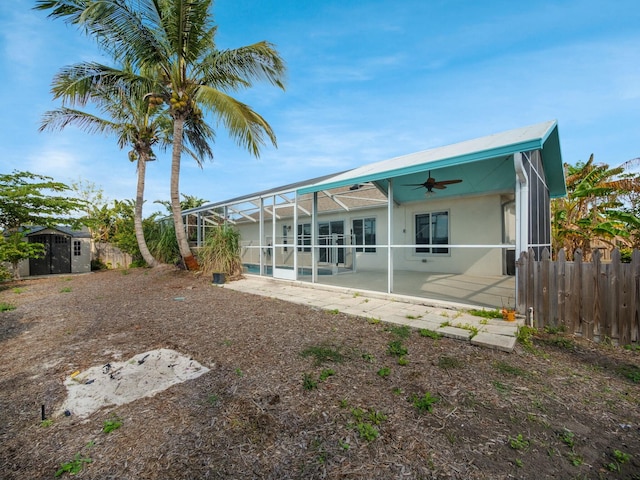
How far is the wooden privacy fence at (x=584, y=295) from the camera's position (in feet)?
12.4

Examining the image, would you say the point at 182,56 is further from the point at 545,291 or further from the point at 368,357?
the point at 545,291

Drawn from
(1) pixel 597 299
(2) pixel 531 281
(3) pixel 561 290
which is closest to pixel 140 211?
(2) pixel 531 281

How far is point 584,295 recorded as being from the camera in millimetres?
4090

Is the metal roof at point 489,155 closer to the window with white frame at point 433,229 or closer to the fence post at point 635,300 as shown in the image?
→ the fence post at point 635,300

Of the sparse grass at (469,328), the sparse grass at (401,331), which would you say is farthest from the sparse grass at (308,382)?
the sparse grass at (469,328)

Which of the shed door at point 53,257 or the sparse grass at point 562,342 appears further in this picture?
the shed door at point 53,257

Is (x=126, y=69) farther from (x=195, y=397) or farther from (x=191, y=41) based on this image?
(x=195, y=397)

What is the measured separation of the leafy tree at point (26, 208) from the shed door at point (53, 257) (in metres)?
3.16

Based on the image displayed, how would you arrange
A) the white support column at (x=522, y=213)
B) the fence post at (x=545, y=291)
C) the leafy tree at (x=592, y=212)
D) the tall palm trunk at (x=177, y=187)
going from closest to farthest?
the fence post at (x=545, y=291) → the white support column at (x=522, y=213) → the leafy tree at (x=592, y=212) → the tall palm trunk at (x=177, y=187)

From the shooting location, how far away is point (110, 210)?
57.9 feet

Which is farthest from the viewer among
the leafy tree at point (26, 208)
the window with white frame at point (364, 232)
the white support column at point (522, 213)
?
the window with white frame at point (364, 232)

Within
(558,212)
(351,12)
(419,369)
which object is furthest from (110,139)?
(558,212)

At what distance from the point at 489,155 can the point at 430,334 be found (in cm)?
315

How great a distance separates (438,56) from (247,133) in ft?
21.9
